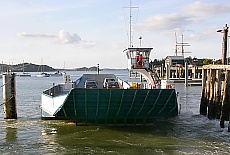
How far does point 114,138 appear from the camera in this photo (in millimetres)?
18375

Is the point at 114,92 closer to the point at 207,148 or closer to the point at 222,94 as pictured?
the point at 207,148

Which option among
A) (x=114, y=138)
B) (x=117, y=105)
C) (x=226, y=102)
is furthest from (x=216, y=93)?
(x=114, y=138)

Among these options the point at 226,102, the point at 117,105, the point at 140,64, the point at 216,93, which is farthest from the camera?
the point at 140,64

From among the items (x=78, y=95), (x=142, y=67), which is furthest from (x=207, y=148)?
(x=142, y=67)

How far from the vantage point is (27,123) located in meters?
23.0

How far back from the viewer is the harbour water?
15836 mm

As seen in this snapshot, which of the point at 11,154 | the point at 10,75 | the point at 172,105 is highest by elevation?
the point at 10,75

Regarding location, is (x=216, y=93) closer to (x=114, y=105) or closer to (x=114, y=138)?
(x=114, y=105)

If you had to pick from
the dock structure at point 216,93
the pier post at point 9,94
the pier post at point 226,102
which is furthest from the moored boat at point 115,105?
the pier post at point 9,94

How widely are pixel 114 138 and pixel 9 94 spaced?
30.5 feet

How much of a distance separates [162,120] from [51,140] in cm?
926

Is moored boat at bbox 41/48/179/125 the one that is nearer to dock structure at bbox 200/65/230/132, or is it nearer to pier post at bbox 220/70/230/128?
pier post at bbox 220/70/230/128

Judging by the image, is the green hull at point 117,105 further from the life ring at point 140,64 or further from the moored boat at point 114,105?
the life ring at point 140,64

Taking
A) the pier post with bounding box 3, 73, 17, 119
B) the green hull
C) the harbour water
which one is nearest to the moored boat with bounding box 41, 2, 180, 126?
the green hull
